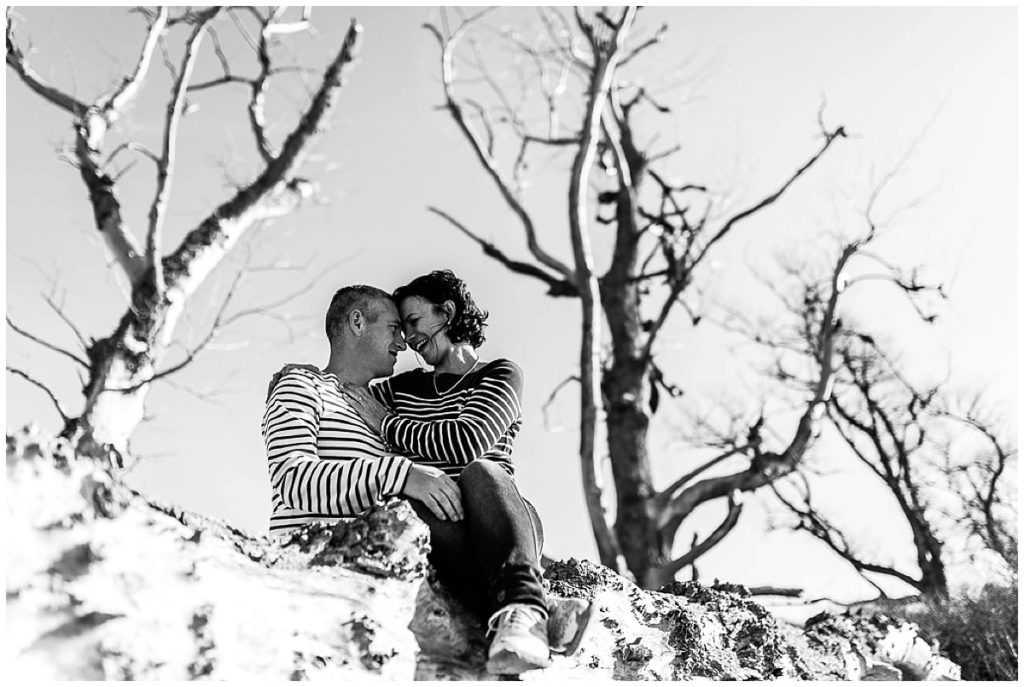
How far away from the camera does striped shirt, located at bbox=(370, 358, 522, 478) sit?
85.5 inches

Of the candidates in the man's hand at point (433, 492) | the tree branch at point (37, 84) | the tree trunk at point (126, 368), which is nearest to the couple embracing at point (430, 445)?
the man's hand at point (433, 492)

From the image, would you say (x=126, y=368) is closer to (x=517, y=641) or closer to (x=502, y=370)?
(x=502, y=370)

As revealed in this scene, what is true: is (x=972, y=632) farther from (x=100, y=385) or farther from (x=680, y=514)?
(x=100, y=385)

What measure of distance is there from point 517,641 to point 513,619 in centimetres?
6

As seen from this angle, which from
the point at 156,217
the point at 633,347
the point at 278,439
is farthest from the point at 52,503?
the point at 633,347

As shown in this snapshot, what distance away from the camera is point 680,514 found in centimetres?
728

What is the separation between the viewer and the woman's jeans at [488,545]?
75.7 inches

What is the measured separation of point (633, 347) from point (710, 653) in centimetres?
568

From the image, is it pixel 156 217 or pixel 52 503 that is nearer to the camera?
pixel 52 503

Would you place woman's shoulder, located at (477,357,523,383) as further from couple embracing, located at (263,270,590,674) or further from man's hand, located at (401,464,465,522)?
man's hand, located at (401,464,465,522)

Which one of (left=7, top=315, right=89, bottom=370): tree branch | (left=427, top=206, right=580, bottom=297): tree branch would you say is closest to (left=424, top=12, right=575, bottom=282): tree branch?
(left=427, top=206, right=580, bottom=297): tree branch

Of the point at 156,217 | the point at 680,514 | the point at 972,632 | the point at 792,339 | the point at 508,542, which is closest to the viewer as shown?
the point at 508,542

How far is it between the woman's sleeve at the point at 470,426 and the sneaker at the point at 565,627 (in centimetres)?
38

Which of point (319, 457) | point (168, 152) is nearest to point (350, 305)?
point (319, 457)
